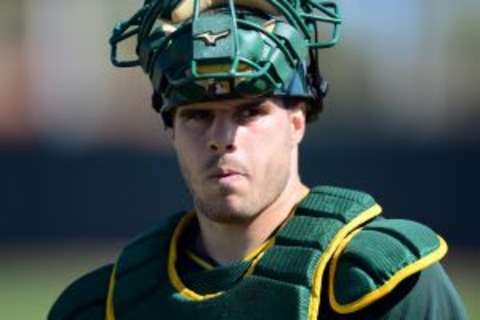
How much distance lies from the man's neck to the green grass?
7.78 m

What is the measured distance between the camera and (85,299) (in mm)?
3947

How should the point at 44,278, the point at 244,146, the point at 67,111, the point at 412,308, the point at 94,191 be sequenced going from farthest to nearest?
the point at 67,111, the point at 94,191, the point at 44,278, the point at 244,146, the point at 412,308

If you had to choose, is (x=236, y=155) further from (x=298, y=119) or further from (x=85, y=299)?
(x=85, y=299)

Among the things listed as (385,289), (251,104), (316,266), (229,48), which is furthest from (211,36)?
(385,289)

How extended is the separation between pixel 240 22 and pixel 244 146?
29cm

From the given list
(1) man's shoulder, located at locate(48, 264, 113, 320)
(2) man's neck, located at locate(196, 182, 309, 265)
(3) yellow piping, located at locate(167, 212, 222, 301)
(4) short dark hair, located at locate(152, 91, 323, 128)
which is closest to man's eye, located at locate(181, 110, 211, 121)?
(4) short dark hair, located at locate(152, 91, 323, 128)

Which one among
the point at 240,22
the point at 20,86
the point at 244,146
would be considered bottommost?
the point at 20,86

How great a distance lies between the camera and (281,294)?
11.6ft

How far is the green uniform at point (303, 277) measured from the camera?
3.44 metres

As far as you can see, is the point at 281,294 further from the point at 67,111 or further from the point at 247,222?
the point at 67,111

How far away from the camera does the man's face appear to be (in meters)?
3.65

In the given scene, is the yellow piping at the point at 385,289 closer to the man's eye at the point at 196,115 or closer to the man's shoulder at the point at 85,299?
the man's eye at the point at 196,115

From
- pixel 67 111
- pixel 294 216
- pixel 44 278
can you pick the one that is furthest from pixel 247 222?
pixel 67 111

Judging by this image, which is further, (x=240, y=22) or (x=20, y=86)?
(x=20, y=86)
